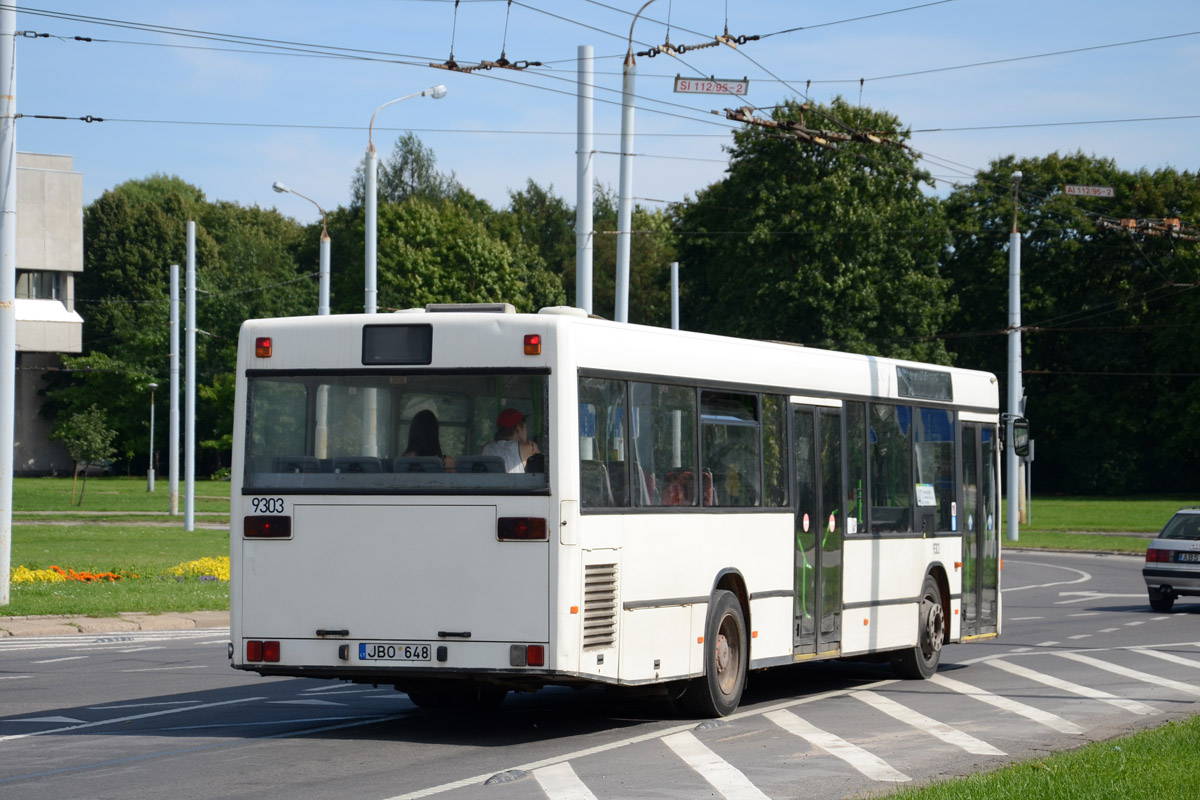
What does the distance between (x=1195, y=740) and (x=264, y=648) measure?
615 cm

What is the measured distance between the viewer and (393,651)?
10.8m

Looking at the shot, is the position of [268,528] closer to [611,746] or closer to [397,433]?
[397,433]

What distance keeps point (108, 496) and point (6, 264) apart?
53.5m

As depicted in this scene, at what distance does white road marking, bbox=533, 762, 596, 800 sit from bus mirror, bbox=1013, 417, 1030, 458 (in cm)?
1259

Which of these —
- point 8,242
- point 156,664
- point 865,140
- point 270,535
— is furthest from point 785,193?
point 270,535

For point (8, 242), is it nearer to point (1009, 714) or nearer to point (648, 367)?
point (648, 367)

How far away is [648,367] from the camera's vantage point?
11.9 m

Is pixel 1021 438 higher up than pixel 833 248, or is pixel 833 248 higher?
pixel 833 248

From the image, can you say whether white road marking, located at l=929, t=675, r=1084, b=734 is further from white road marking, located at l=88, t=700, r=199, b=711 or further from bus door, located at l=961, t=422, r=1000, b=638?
white road marking, located at l=88, t=700, r=199, b=711

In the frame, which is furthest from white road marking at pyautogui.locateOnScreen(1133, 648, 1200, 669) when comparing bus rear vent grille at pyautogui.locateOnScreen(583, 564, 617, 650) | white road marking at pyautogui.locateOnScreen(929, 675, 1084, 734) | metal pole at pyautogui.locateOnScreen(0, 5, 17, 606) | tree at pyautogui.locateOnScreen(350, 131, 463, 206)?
tree at pyautogui.locateOnScreen(350, 131, 463, 206)

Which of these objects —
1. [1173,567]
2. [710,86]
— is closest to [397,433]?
[710,86]

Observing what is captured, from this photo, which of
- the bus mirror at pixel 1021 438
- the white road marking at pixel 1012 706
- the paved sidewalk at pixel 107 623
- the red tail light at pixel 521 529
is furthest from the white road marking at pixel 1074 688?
the paved sidewalk at pixel 107 623

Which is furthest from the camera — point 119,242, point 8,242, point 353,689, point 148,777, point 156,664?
point 119,242

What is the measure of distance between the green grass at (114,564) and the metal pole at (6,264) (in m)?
1.28
